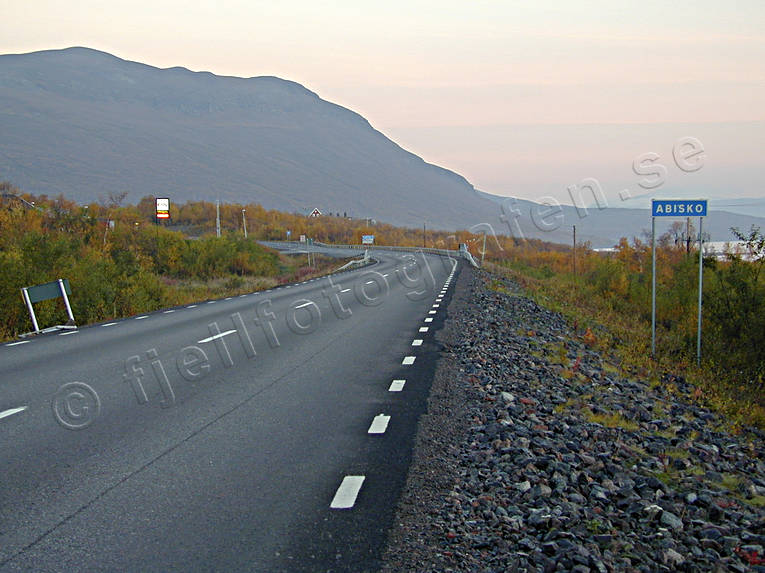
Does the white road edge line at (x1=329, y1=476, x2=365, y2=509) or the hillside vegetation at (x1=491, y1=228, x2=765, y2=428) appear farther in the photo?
the hillside vegetation at (x1=491, y1=228, x2=765, y2=428)

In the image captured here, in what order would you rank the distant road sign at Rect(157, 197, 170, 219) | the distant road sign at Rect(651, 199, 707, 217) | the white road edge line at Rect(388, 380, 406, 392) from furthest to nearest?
the distant road sign at Rect(157, 197, 170, 219) < the distant road sign at Rect(651, 199, 707, 217) < the white road edge line at Rect(388, 380, 406, 392)

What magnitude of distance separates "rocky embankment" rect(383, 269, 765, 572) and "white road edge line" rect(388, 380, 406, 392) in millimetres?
454

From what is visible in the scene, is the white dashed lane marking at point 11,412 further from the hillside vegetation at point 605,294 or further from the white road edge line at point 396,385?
the hillside vegetation at point 605,294

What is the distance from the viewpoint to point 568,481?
6.27 m

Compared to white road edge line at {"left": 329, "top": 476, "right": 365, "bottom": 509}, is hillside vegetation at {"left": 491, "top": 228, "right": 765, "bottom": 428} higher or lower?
lower

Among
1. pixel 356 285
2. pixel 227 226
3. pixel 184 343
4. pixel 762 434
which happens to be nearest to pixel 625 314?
pixel 356 285

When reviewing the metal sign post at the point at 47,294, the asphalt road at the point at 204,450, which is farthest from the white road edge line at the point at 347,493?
the metal sign post at the point at 47,294

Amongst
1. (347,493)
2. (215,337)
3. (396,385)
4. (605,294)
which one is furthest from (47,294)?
(605,294)

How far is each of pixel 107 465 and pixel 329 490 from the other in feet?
6.50

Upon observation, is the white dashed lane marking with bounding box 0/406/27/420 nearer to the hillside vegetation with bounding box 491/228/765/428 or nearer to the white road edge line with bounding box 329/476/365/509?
the white road edge line with bounding box 329/476/365/509

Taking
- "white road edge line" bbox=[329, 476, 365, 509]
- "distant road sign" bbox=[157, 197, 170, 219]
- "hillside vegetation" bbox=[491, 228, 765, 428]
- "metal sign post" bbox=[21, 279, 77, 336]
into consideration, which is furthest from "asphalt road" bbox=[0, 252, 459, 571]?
"distant road sign" bbox=[157, 197, 170, 219]

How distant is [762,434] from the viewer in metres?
11.4

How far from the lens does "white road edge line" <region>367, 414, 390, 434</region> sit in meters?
7.39

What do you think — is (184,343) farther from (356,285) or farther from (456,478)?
(356,285)
